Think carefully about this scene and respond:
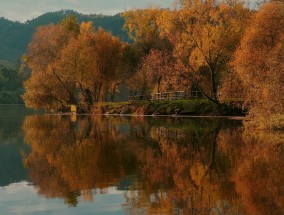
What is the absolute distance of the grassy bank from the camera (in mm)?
62125

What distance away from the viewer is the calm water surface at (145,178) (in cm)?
1270

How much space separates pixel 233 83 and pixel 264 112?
18.1 metres

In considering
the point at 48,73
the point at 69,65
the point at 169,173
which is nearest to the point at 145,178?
the point at 169,173

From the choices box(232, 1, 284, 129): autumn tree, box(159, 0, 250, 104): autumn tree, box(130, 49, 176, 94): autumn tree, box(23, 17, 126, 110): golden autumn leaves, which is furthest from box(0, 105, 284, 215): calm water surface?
box(23, 17, 126, 110): golden autumn leaves

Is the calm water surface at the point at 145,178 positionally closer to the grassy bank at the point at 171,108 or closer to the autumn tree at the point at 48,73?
the grassy bank at the point at 171,108

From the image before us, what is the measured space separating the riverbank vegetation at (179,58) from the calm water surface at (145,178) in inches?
546

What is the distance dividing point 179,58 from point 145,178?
157 ft

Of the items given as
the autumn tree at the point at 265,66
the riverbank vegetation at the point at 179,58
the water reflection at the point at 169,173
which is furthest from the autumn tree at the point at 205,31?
the water reflection at the point at 169,173

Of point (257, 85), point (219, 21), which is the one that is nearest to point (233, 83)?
point (219, 21)

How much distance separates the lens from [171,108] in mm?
68375

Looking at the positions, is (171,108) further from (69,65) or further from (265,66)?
(265,66)

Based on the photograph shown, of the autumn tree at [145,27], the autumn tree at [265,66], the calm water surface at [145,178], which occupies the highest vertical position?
the autumn tree at [145,27]

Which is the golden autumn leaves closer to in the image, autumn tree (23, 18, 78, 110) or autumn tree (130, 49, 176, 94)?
autumn tree (23, 18, 78, 110)

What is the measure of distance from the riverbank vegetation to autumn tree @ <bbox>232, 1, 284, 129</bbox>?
0.07 metres
